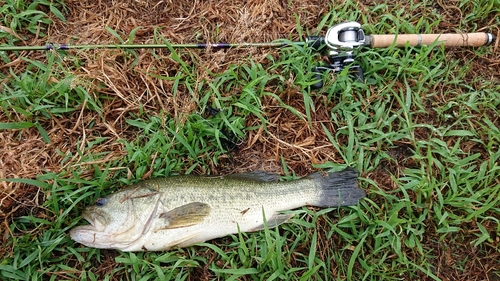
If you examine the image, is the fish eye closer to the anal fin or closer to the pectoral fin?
the pectoral fin

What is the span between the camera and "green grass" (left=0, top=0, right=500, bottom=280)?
3137 millimetres

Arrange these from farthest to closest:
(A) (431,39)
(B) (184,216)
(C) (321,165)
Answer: (A) (431,39) → (C) (321,165) → (B) (184,216)

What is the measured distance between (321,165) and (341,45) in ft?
3.72

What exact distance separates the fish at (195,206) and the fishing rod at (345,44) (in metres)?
1.06

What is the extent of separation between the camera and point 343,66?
363 cm


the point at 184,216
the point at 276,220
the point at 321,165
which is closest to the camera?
the point at 184,216

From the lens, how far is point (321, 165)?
3445 millimetres

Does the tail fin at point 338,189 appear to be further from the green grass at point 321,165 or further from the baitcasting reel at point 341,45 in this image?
the baitcasting reel at point 341,45

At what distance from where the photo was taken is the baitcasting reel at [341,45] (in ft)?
11.5

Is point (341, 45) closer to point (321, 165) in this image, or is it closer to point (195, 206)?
point (321, 165)

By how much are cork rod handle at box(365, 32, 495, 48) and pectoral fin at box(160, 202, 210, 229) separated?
7.43 ft

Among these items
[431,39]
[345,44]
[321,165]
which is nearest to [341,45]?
[345,44]

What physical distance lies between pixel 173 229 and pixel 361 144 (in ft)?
6.14

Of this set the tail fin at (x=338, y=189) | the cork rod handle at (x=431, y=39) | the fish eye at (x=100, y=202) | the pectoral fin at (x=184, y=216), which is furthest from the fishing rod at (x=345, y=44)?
the pectoral fin at (x=184, y=216)
